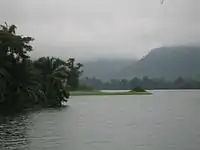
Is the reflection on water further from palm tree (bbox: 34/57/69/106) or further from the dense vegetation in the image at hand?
palm tree (bbox: 34/57/69/106)

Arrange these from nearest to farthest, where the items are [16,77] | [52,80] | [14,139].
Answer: [14,139] < [16,77] < [52,80]

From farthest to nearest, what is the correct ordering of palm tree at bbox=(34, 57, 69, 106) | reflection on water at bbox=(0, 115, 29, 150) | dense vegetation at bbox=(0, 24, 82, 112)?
1. palm tree at bbox=(34, 57, 69, 106)
2. dense vegetation at bbox=(0, 24, 82, 112)
3. reflection on water at bbox=(0, 115, 29, 150)

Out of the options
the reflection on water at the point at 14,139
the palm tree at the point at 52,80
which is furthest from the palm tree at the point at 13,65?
the reflection on water at the point at 14,139

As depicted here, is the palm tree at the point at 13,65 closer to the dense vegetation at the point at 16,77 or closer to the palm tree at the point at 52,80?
the dense vegetation at the point at 16,77

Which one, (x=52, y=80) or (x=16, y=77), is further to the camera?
(x=52, y=80)

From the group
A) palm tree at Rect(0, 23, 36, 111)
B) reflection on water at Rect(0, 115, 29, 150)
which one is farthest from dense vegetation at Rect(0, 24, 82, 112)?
reflection on water at Rect(0, 115, 29, 150)

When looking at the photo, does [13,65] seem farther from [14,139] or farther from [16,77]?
[14,139]

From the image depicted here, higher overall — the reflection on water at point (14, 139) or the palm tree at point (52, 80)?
the palm tree at point (52, 80)

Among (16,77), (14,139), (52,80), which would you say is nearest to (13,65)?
(16,77)

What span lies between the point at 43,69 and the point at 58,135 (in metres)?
51.1

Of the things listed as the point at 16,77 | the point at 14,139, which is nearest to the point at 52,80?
the point at 16,77

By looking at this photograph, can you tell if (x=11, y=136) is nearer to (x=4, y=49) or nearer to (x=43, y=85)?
(x=4, y=49)

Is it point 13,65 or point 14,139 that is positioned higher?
point 13,65

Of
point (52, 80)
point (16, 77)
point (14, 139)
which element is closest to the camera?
point (14, 139)
